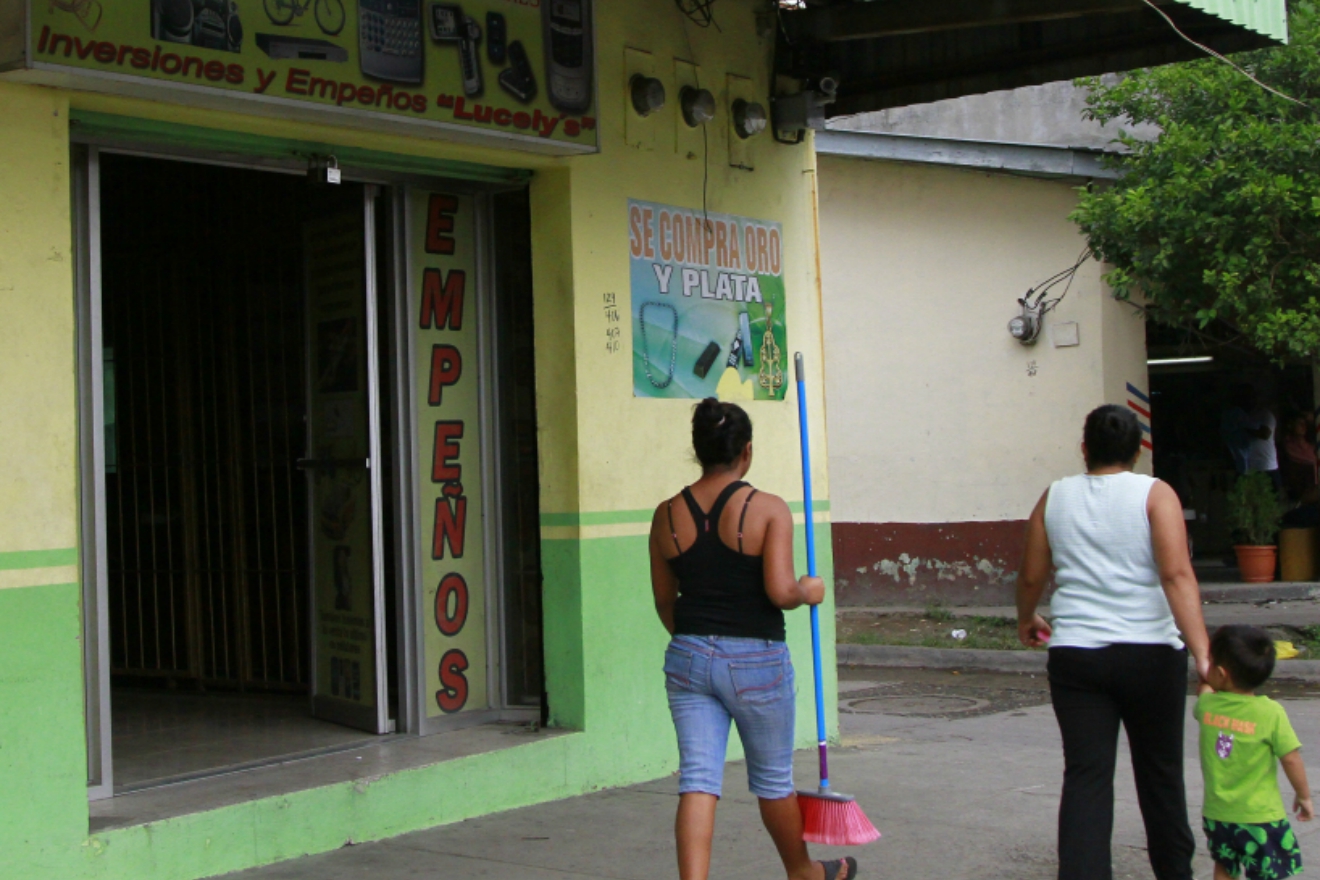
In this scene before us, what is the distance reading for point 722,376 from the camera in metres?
7.92

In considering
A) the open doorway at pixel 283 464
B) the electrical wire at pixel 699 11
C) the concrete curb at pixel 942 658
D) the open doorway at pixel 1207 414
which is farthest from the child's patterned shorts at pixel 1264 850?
the open doorway at pixel 1207 414

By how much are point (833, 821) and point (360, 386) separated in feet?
11.1

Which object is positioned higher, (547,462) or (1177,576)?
(547,462)

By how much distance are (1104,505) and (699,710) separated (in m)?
1.42

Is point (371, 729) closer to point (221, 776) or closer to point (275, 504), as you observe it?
point (221, 776)

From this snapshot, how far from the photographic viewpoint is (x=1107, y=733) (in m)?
4.70

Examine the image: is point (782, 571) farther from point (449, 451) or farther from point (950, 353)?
point (950, 353)

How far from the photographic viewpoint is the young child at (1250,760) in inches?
177

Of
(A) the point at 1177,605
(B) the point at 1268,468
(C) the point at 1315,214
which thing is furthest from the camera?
(B) the point at 1268,468

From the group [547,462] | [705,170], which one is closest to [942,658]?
[705,170]

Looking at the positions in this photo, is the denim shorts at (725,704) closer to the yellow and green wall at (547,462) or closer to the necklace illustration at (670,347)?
the yellow and green wall at (547,462)

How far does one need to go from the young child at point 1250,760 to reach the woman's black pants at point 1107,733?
15 cm

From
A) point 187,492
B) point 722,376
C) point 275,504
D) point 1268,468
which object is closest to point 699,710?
point 722,376

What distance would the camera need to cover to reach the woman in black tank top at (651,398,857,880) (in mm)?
4688
